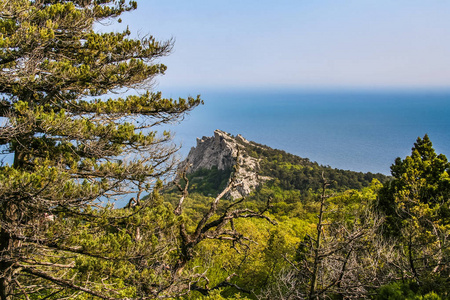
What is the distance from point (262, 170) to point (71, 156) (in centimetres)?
5836

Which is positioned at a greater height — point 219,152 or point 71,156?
point 71,156

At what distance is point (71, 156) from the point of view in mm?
5027

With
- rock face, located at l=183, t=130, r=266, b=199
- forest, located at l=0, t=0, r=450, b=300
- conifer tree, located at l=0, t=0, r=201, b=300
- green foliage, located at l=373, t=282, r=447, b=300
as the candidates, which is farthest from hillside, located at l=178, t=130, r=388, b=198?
green foliage, located at l=373, t=282, r=447, b=300

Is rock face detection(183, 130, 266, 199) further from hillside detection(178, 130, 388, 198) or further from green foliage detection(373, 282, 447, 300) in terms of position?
green foliage detection(373, 282, 447, 300)

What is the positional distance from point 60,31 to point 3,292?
14.8 feet

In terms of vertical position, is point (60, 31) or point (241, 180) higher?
point (60, 31)

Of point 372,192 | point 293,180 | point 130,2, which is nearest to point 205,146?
point 293,180

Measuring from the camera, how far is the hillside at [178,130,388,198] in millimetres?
59688

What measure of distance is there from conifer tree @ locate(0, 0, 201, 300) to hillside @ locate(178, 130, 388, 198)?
43676 millimetres

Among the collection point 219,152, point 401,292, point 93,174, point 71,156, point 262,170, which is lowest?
point 262,170

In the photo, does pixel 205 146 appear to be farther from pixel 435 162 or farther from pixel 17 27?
pixel 17 27

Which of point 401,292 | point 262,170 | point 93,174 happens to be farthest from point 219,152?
point 401,292

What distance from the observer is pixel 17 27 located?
4.80 metres

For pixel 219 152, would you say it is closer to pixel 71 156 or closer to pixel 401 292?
pixel 71 156
